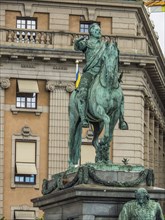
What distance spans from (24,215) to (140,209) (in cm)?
4142

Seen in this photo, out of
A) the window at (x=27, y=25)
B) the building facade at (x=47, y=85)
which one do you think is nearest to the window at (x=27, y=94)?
the building facade at (x=47, y=85)

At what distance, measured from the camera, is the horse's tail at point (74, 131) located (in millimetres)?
31547

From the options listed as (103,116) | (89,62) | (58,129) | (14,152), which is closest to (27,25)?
(58,129)

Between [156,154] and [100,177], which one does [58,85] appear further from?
[100,177]

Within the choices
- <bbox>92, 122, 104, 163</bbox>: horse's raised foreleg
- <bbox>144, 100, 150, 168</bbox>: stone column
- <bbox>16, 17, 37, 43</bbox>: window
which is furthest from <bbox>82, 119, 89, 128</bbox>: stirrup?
<bbox>144, 100, 150, 168</bbox>: stone column

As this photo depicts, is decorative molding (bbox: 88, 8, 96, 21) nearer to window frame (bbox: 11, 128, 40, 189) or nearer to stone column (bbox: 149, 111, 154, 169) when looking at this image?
window frame (bbox: 11, 128, 40, 189)

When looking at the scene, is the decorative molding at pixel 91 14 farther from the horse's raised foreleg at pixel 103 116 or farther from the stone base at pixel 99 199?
the stone base at pixel 99 199

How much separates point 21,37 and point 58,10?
12.3 feet

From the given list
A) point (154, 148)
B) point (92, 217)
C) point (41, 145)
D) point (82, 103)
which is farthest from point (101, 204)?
point (154, 148)

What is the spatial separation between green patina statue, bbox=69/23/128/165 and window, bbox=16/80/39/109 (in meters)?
39.3

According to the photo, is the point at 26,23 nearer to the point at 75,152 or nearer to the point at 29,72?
the point at 29,72

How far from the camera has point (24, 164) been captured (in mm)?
70000

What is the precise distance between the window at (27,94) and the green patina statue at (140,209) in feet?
140

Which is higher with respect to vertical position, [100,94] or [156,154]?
[156,154]
